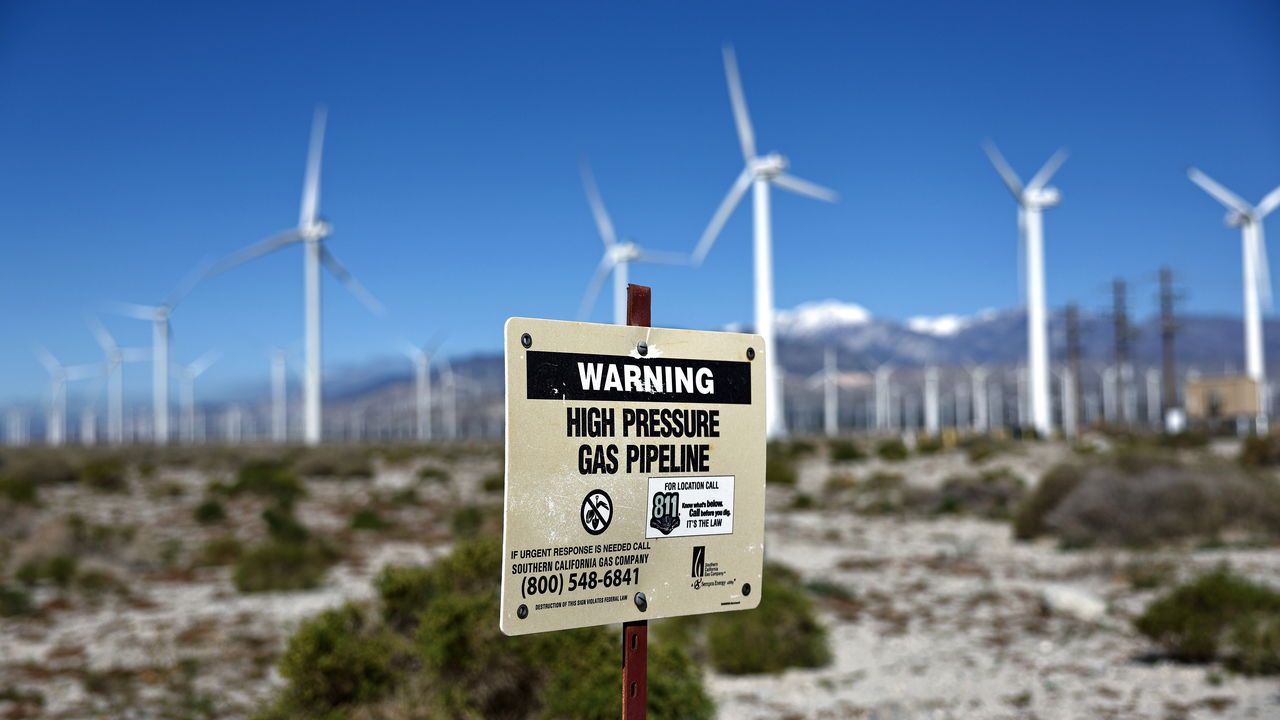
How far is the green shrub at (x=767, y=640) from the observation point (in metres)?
11.1

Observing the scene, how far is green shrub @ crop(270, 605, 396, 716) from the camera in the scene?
7633 millimetres

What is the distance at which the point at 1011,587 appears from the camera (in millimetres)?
15828

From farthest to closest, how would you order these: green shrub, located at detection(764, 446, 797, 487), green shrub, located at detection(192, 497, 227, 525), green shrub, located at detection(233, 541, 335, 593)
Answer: green shrub, located at detection(764, 446, 797, 487), green shrub, located at detection(192, 497, 227, 525), green shrub, located at detection(233, 541, 335, 593)

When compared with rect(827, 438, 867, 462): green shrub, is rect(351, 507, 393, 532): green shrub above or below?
below

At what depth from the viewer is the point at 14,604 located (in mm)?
14383

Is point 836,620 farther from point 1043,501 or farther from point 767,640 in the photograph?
point 1043,501

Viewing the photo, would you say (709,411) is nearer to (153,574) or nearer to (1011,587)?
(1011,587)

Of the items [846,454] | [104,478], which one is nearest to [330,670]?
[104,478]

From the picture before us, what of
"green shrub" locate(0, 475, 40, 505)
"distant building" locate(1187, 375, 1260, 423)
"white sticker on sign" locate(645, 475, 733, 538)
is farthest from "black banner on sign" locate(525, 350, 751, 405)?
"distant building" locate(1187, 375, 1260, 423)

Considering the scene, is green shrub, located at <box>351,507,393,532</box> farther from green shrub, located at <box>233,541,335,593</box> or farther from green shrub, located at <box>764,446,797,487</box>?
green shrub, located at <box>764,446,797,487</box>

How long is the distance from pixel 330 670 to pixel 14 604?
9340mm

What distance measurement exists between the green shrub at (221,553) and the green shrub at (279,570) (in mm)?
2350

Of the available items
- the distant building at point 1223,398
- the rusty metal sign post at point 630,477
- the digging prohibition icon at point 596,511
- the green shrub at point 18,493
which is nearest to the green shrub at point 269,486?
the green shrub at point 18,493

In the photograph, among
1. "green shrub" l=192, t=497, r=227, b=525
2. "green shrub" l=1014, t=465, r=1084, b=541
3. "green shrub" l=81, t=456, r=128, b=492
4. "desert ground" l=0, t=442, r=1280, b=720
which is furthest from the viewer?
"green shrub" l=81, t=456, r=128, b=492
